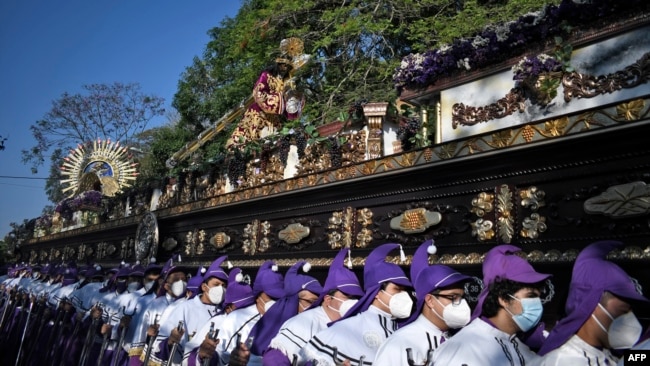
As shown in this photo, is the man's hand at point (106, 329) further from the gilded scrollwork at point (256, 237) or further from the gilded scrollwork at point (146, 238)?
the gilded scrollwork at point (146, 238)

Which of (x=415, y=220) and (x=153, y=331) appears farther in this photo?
(x=153, y=331)

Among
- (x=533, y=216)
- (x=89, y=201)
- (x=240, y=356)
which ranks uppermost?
(x=89, y=201)

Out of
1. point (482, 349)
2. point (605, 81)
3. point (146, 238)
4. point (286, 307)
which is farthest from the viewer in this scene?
point (146, 238)

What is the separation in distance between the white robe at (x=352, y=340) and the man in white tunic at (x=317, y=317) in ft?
0.88

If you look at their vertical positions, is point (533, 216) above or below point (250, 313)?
above

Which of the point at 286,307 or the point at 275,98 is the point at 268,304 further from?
the point at 275,98

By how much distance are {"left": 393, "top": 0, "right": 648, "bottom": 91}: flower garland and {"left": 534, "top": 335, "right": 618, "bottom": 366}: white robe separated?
3610mm

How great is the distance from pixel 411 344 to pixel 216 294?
401 centimetres

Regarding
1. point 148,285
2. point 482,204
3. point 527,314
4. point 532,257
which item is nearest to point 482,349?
point 527,314

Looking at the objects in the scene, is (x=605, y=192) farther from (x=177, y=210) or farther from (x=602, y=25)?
(x=177, y=210)

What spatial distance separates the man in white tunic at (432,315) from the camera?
411 cm

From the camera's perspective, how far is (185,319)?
7418mm

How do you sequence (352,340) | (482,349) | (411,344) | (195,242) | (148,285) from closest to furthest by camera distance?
(482,349), (411,344), (352,340), (148,285), (195,242)

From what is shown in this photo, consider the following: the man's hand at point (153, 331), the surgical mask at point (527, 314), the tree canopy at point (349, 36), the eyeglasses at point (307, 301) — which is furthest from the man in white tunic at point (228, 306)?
the tree canopy at point (349, 36)
